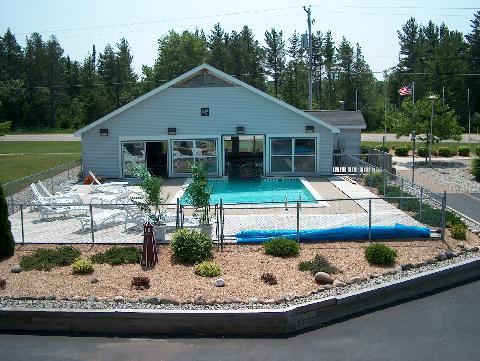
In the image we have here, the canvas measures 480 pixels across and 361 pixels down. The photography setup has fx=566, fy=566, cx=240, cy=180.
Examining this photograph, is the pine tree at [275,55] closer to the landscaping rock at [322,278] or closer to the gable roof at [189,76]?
the gable roof at [189,76]

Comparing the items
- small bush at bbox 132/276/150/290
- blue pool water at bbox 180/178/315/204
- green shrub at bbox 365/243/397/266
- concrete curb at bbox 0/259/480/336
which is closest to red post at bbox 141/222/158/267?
small bush at bbox 132/276/150/290

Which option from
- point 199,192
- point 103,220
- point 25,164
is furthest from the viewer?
point 25,164

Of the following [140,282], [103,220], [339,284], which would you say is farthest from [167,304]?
[103,220]

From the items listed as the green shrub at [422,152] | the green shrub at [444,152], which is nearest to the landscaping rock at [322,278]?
the green shrub at [422,152]

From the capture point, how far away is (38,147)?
2024 inches

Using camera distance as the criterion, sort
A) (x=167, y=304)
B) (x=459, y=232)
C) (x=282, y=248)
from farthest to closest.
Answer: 1. (x=459, y=232)
2. (x=282, y=248)
3. (x=167, y=304)

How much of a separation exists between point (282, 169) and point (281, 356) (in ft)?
65.7

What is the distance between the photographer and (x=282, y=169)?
2883 cm

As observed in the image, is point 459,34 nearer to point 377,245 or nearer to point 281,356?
point 377,245

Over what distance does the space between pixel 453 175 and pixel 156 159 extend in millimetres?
15731

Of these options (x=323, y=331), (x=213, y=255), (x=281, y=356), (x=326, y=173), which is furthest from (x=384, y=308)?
(x=326, y=173)

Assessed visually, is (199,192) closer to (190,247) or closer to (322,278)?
(190,247)

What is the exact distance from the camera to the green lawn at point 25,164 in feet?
99.6

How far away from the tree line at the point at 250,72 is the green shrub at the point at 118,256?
175 ft
